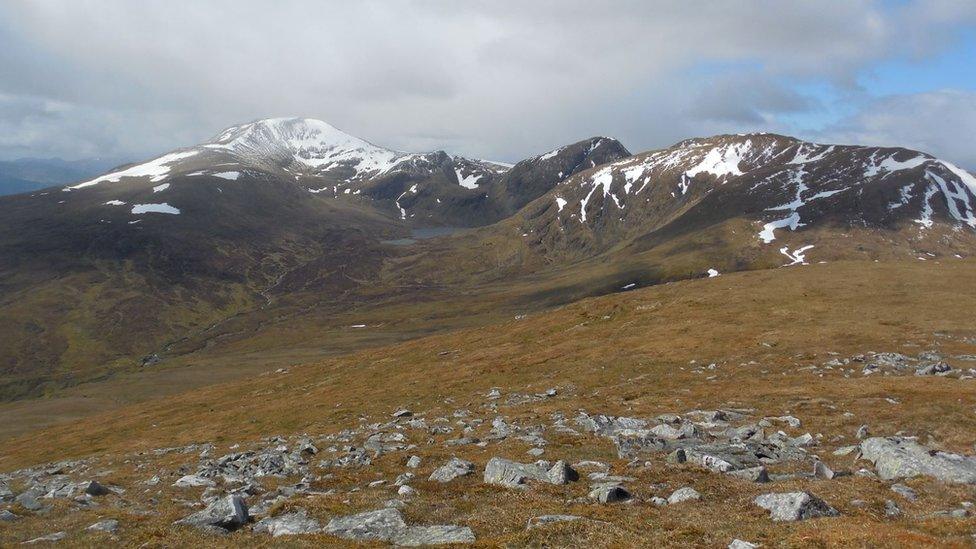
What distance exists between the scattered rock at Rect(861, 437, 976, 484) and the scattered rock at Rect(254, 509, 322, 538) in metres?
24.3

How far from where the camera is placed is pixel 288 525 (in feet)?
71.5

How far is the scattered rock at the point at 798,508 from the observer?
19500 millimetres

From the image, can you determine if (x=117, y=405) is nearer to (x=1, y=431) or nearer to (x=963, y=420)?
(x=1, y=431)

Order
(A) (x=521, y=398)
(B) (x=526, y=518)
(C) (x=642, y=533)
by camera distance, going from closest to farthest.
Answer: (C) (x=642, y=533), (B) (x=526, y=518), (A) (x=521, y=398)

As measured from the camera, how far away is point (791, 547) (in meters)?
16.4

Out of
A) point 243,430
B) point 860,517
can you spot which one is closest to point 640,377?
point 860,517

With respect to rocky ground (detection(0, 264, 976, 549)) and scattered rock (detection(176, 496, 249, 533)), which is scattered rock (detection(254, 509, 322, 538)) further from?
scattered rock (detection(176, 496, 249, 533))

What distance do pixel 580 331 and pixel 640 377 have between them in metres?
35.7

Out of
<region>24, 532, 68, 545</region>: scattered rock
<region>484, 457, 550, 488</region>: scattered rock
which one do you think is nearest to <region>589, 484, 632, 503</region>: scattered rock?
<region>484, 457, 550, 488</region>: scattered rock

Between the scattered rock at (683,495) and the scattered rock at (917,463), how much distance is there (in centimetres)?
896

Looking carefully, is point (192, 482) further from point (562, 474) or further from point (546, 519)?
point (546, 519)

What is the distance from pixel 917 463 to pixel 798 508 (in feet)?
31.6

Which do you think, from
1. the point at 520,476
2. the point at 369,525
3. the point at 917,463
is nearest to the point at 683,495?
the point at 520,476

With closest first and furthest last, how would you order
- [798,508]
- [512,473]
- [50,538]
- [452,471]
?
[798,508] → [50,538] → [512,473] → [452,471]
